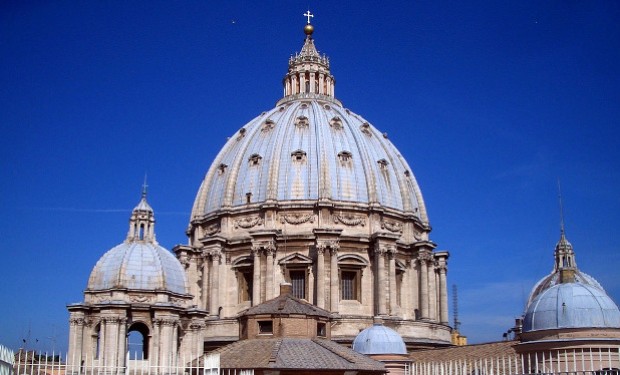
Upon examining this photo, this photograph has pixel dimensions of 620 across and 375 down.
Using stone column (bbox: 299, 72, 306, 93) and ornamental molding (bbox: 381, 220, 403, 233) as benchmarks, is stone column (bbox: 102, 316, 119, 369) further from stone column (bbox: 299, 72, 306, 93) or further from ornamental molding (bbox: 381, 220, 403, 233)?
stone column (bbox: 299, 72, 306, 93)

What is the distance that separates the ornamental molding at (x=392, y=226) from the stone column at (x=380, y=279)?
12.1 feet

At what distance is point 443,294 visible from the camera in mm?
66062

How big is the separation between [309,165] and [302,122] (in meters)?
4.92

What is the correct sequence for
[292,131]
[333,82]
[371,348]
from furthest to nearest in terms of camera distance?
[333,82], [292,131], [371,348]

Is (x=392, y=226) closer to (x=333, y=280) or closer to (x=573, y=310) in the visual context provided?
(x=333, y=280)

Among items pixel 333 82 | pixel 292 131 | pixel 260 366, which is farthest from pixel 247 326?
pixel 333 82

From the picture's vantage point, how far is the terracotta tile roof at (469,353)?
45344 millimetres

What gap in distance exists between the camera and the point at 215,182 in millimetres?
68562

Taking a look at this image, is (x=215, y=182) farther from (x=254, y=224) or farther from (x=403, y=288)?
(x=403, y=288)

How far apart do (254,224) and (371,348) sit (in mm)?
20023

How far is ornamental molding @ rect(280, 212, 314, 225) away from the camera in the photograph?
6112 centimetres

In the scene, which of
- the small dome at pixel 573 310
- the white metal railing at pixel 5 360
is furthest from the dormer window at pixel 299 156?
the white metal railing at pixel 5 360

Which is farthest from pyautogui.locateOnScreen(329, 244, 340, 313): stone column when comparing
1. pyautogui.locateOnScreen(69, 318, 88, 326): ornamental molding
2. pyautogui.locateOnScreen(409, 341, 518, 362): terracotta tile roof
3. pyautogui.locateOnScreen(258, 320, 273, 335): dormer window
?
pyautogui.locateOnScreen(69, 318, 88, 326): ornamental molding

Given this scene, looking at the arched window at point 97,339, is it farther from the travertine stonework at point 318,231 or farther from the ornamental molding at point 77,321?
the travertine stonework at point 318,231
